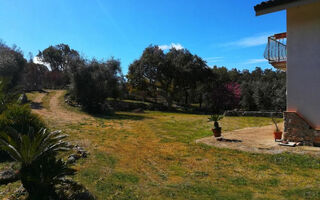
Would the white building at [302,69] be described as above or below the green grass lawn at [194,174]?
above

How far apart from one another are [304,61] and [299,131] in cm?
266

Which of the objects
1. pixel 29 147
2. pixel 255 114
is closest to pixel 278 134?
pixel 29 147

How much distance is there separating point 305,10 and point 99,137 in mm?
10212

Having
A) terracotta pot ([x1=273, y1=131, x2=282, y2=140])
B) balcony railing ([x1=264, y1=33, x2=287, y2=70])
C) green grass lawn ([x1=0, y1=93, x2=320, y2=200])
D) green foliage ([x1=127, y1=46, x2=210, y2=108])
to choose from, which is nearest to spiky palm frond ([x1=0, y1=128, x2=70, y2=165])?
green grass lawn ([x1=0, y1=93, x2=320, y2=200])

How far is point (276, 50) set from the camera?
33.9 ft

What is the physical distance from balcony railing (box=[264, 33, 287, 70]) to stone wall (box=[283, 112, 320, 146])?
9.04 feet

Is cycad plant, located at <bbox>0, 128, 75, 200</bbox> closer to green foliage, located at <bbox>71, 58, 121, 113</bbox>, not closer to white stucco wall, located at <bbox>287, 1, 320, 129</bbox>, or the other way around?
white stucco wall, located at <bbox>287, 1, 320, 129</bbox>

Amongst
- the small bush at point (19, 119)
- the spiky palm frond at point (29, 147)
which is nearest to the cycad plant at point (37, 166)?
the spiky palm frond at point (29, 147)

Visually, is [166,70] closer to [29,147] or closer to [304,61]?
[304,61]

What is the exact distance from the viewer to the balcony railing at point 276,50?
10234 mm

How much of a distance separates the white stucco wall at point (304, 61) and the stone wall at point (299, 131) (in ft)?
0.68

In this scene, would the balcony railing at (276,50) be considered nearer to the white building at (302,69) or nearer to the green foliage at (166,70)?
the white building at (302,69)

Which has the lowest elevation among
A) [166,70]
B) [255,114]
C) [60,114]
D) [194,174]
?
[194,174]

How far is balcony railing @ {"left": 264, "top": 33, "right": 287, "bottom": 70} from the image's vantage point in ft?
33.6
